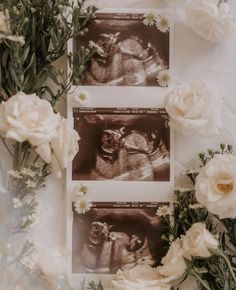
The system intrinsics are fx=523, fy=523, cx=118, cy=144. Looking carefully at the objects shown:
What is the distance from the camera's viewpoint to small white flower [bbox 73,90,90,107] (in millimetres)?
955

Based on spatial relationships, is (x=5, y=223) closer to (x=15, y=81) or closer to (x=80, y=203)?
(x=80, y=203)

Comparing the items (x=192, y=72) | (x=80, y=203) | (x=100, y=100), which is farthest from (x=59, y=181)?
(x=192, y=72)

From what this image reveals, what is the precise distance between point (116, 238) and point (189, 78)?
327 mm

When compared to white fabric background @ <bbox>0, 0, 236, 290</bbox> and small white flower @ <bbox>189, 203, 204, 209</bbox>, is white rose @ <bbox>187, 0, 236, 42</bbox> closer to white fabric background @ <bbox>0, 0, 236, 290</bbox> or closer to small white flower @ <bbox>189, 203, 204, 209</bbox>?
white fabric background @ <bbox>0, 0, 236, 290</bbox>

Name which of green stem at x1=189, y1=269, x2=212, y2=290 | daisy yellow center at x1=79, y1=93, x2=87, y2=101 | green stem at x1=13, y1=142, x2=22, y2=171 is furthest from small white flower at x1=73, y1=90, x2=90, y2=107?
green stem at x1=189, y1=269, x2=212, y2=290

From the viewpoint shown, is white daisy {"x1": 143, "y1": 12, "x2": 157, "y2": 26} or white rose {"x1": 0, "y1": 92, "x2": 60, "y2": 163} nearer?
white rose {"x1": 0, "y1": 92, "x2": 60, "y2": 163}

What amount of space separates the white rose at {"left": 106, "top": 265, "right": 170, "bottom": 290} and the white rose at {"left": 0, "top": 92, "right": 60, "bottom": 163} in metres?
0.26

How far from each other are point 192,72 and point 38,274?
47 centimetres

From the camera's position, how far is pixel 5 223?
0.92 m

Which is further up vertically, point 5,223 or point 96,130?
point 96,130

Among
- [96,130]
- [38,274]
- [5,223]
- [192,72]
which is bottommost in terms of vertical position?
[38,274]

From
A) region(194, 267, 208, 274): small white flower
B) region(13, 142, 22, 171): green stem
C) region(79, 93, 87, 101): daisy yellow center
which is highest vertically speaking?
region(79, 93, 87, 101): daisy yellow center

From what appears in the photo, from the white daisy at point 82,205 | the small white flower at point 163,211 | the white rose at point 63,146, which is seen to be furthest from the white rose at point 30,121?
the small white flower at point 163,211

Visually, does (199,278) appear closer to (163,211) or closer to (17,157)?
(163,211)
